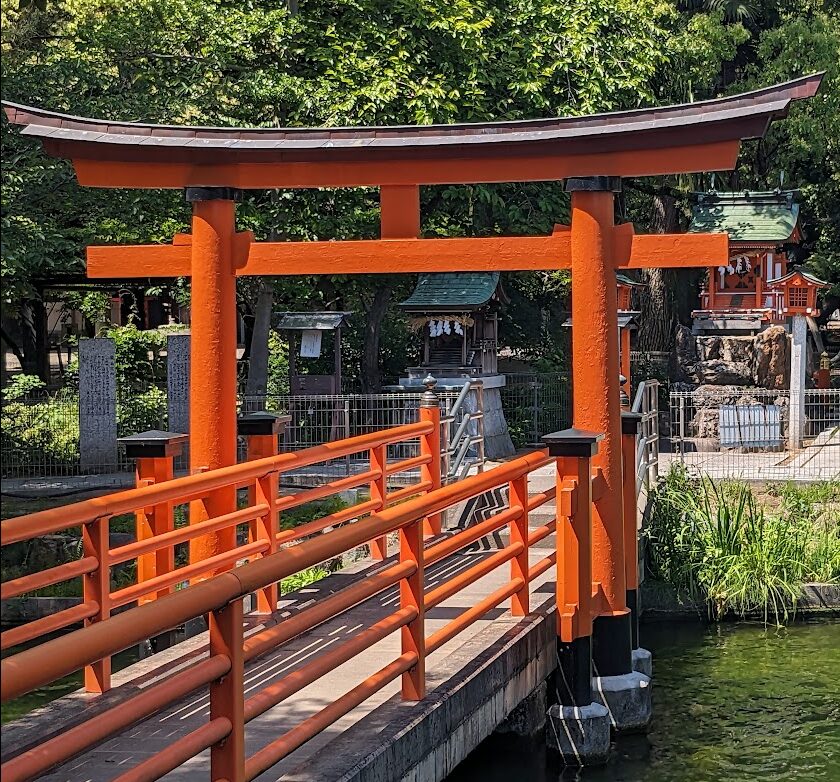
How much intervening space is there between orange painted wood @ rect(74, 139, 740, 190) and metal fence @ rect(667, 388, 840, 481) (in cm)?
1102

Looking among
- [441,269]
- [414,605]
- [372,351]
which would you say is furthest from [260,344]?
[414,605]

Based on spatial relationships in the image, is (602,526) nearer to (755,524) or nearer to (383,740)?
(383,740)

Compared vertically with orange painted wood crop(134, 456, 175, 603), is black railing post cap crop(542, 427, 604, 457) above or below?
above

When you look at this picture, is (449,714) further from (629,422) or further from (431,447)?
(431,447)

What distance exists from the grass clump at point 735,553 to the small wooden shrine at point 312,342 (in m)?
8.22

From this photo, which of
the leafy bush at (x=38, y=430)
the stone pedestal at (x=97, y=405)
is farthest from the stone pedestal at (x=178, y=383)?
the leafy bush at (x=38, y=430)

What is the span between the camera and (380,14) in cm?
2069

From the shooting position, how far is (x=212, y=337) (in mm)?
8875

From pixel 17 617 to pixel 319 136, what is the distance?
689 centimetres

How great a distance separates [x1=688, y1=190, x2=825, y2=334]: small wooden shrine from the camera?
23.6 m

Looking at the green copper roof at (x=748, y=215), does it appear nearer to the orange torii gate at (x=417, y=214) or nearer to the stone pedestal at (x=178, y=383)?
the stone pedestal at (x=178, y=383)

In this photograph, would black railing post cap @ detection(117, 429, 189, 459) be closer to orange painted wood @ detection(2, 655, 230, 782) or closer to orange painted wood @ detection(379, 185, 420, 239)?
orange painted wood @ detection(379, 185, 420, 239)

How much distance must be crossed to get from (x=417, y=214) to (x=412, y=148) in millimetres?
511

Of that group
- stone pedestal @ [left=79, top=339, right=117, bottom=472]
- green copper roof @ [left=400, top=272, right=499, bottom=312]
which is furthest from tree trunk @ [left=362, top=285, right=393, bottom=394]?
stone pedestal @ [left=79, top=339, right=117, bottom=472]
